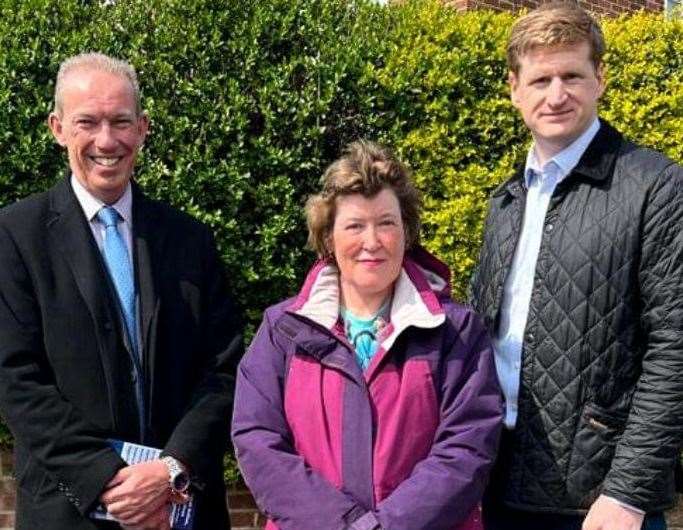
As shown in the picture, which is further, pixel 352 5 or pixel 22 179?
pixel 352 5

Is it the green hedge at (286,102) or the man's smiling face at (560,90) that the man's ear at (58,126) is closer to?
the green hedge at (286,102)

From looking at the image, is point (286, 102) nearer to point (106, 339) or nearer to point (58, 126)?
point (58, 126)

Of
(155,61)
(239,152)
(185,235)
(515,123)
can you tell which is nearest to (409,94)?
(515,123)

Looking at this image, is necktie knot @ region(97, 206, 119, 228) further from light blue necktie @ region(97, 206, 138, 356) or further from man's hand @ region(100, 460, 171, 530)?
man's hand @ region(100, 460, 171, 530)

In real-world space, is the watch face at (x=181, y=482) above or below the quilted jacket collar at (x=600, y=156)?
below

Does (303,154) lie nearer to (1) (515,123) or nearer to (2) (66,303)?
(1) (515,123)

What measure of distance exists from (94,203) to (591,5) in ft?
21.9

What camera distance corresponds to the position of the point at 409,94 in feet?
14.9

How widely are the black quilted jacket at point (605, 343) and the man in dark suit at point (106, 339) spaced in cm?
112

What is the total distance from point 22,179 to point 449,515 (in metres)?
2.93

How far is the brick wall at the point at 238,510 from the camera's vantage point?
185 inches

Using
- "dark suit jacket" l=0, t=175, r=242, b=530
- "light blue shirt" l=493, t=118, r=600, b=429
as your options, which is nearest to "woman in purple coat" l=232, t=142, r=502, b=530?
"light blue shirt" l=493, t=118, r=600, b=429

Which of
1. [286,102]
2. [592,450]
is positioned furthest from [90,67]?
[592,450]

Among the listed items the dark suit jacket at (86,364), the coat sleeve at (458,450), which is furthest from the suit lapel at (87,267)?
the coat sleeve at (458,450)
